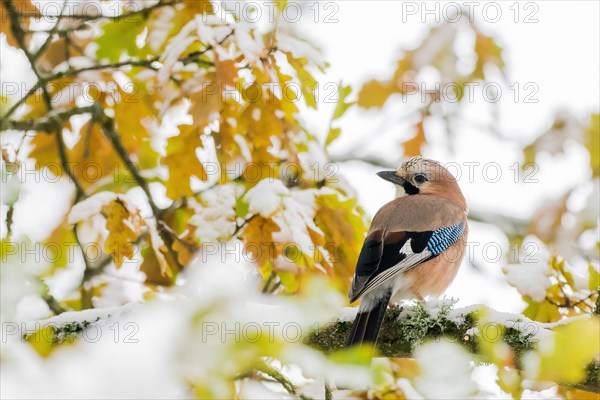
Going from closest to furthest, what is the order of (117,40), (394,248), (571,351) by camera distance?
(571,351), (394,248), (117,40)

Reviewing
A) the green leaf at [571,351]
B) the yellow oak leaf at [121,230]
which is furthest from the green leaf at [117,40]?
the green leaf at [571,351]

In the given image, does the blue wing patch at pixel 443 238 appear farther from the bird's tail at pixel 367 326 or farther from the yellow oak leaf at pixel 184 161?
the yellow oak leaf at pixel 184 161

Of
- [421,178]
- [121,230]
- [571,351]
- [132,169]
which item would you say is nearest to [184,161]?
[121,230]

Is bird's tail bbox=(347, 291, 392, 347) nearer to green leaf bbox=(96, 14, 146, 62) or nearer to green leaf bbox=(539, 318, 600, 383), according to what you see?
green leaf bbox=(539, 318, 600, 383)

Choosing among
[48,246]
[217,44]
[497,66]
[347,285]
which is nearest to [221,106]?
[217,44]

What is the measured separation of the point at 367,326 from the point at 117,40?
317 cm

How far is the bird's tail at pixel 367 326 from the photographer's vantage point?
321cm

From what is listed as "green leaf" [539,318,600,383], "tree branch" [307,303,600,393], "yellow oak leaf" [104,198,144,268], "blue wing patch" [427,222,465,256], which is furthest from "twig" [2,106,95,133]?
"green leaf" [539,318,600,383]

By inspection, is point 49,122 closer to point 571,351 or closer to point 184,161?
point 184,161

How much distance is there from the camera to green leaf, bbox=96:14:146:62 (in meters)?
5.52

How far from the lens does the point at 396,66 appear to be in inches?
313

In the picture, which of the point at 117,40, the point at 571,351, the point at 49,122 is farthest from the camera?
the point at 117,40

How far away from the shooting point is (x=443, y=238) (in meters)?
4.46

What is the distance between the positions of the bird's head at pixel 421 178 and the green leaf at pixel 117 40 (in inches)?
76.5
